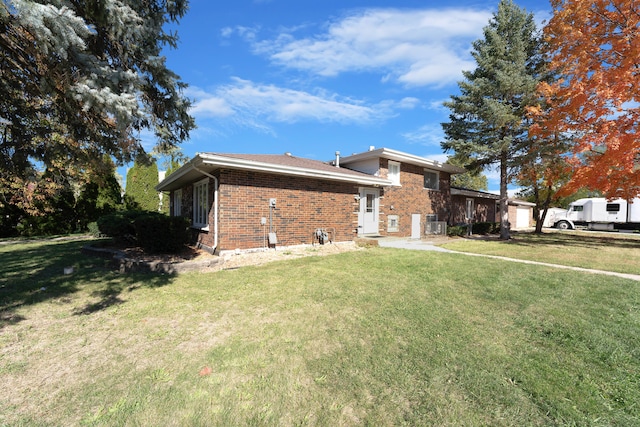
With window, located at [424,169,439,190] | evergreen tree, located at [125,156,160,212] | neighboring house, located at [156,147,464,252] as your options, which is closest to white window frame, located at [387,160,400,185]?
neighboring house, located at [156,147,464,252]

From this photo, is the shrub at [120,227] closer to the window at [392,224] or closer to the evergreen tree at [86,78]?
the evergreen tree at [86,78]

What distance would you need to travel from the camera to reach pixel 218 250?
28.9 feet

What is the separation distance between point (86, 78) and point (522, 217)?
126ft

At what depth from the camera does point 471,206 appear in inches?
893

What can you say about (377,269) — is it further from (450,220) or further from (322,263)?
(450,220)

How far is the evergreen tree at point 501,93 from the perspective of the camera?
16.0 m

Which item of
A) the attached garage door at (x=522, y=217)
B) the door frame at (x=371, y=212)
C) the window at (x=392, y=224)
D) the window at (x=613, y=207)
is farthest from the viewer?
the attached garage door at (x=522, y=217)

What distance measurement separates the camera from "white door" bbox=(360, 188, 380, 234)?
46.3 feet

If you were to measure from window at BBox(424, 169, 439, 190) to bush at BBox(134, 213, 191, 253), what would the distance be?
46.7 feet

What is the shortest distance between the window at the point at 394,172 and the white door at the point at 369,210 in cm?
152

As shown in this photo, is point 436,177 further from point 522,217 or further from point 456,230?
point 522,217

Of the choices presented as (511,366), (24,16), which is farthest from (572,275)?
(24,16)

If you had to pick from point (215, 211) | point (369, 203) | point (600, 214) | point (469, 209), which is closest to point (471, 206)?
point (469, 209)

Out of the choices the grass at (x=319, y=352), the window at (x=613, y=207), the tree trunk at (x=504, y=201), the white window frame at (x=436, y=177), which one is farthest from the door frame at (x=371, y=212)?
the window at (x=613, y=207)
